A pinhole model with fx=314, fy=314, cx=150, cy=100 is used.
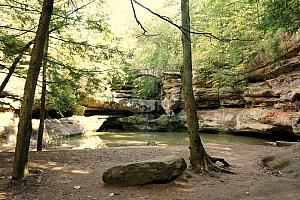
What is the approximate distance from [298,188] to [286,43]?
13799 mm

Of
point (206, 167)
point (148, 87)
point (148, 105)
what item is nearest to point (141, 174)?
point (206, 167)

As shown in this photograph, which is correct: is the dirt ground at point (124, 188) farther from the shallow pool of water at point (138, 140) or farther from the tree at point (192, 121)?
the shallow pool of water at point (138, 140)

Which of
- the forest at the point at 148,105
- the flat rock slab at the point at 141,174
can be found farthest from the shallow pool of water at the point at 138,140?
the flat rock slab at the point at 141,174

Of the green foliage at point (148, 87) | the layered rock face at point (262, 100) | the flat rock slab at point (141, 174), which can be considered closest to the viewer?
the flat rock slab at point (141, 174)

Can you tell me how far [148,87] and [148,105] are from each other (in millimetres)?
3692

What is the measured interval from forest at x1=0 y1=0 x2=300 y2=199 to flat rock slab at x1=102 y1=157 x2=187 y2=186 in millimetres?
24

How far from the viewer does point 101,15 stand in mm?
11250

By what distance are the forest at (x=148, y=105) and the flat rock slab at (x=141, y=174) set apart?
Answer: 24 millimetres

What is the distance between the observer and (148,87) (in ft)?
121

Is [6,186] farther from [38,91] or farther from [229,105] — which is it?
[229,105]

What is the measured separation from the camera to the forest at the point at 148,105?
23.7 feet

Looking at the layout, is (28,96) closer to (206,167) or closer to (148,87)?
(206,167)

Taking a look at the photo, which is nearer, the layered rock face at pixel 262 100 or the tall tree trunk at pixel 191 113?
the tall tree trunk at pixel 191 113

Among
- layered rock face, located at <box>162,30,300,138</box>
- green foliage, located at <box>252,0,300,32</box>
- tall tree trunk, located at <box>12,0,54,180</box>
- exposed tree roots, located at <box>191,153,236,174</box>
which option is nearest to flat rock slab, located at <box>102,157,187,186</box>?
exposed tree roots, located at <box>191,153,236,174</box>
